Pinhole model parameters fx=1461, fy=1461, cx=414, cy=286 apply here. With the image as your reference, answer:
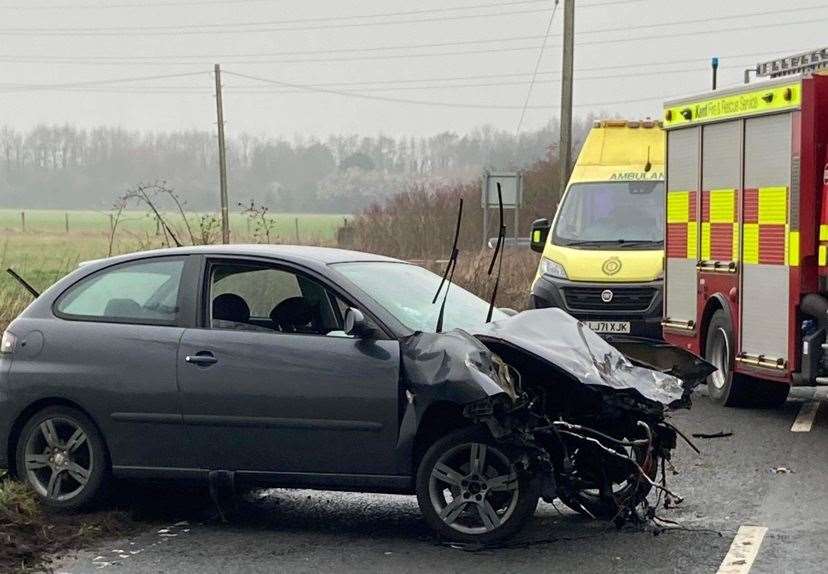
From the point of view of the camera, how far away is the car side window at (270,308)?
7.73 meters

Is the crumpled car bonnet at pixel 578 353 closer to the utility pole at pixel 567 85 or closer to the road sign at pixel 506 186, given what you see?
the road sign at pixel 506 186

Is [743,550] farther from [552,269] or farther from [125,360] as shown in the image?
[552,269]

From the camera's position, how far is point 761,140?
1239 cm

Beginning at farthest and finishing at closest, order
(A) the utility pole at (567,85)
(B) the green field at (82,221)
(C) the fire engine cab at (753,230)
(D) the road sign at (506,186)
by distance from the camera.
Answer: (B) the green field at (82,221)
(A) the utility pole at (567,85)
(D) the road sign at (506,186)
(C) the fire engine cab at (753,230)

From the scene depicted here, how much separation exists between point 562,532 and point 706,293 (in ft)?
21.9

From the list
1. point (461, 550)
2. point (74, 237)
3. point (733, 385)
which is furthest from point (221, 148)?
point (461, 550)

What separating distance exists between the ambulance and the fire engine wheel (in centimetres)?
320

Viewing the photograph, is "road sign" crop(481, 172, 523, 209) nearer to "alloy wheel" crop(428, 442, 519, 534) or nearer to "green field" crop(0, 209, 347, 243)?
"alloy wheel" crop(428, 442, 519, 534)

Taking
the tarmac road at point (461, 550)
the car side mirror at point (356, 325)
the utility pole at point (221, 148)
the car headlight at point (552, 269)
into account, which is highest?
the utility pole at point (221, 148)

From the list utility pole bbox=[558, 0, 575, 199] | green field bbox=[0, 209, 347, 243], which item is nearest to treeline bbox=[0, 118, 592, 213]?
green field bbox=[0, 209, 347, 243]

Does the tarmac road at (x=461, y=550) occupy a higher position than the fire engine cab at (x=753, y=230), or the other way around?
the fire engine cab at (x=753, y=230)

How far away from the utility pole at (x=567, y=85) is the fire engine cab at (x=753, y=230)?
14.9m

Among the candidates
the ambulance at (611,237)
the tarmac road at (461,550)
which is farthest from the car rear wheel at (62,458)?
the ambulance at (611,237)

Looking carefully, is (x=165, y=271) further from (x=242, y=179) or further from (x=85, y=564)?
(x=242, y=179)
